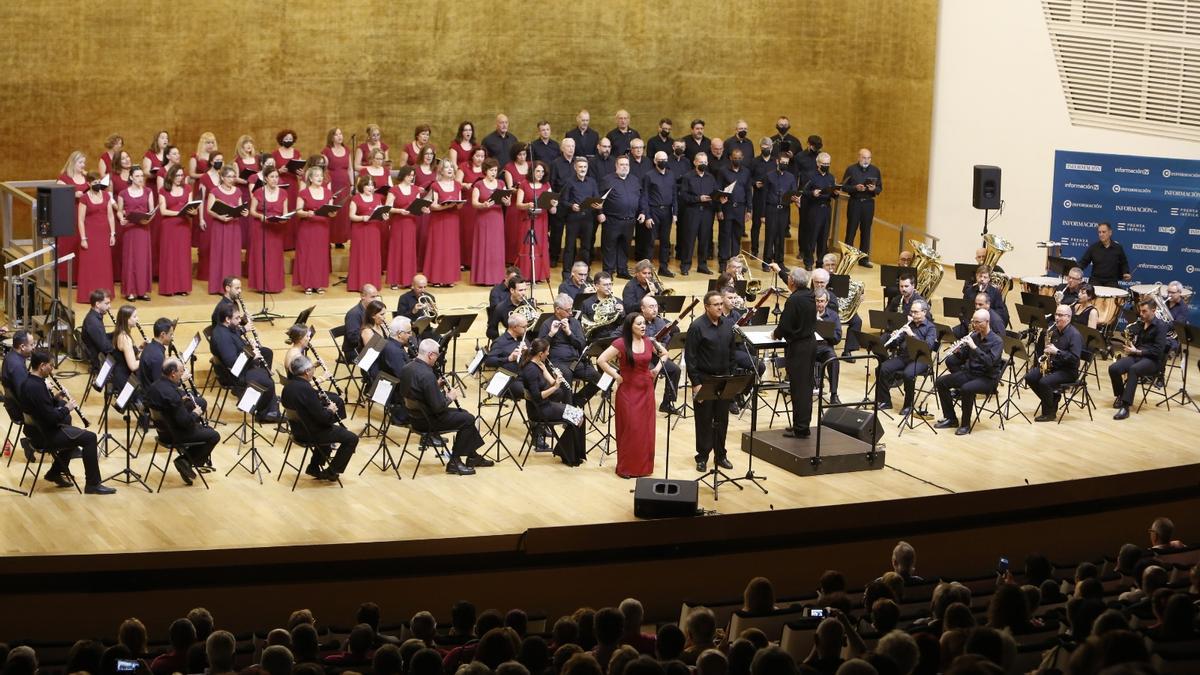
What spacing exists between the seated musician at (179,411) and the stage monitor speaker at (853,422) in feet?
15.8

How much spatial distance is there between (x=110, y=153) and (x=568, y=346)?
546 centimetres

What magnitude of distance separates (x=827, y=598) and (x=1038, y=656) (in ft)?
3.89

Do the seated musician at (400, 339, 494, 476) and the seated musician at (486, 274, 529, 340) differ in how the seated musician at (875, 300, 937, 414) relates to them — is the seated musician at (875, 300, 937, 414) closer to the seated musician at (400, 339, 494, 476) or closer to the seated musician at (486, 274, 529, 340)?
the seated musician at (486, 274, 529, 340)

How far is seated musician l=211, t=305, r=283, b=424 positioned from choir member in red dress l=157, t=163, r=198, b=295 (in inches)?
109

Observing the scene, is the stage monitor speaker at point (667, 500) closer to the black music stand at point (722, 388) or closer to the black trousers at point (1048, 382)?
the black music stand at point (722, 388)

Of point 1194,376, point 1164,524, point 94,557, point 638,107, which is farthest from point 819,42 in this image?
point 94,557

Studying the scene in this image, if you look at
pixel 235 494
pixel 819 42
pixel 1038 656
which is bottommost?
pixel 235 494

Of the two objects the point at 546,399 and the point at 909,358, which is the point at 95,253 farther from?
the point at 909,358

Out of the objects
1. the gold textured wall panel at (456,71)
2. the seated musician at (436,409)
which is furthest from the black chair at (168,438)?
the gold textured wall panel at (456,71)

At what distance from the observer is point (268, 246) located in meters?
14.7

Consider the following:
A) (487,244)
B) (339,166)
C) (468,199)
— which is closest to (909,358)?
(487,244)

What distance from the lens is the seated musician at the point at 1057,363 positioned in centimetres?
1284

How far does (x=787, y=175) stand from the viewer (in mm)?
17469

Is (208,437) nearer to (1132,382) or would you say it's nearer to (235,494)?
(235,494)
